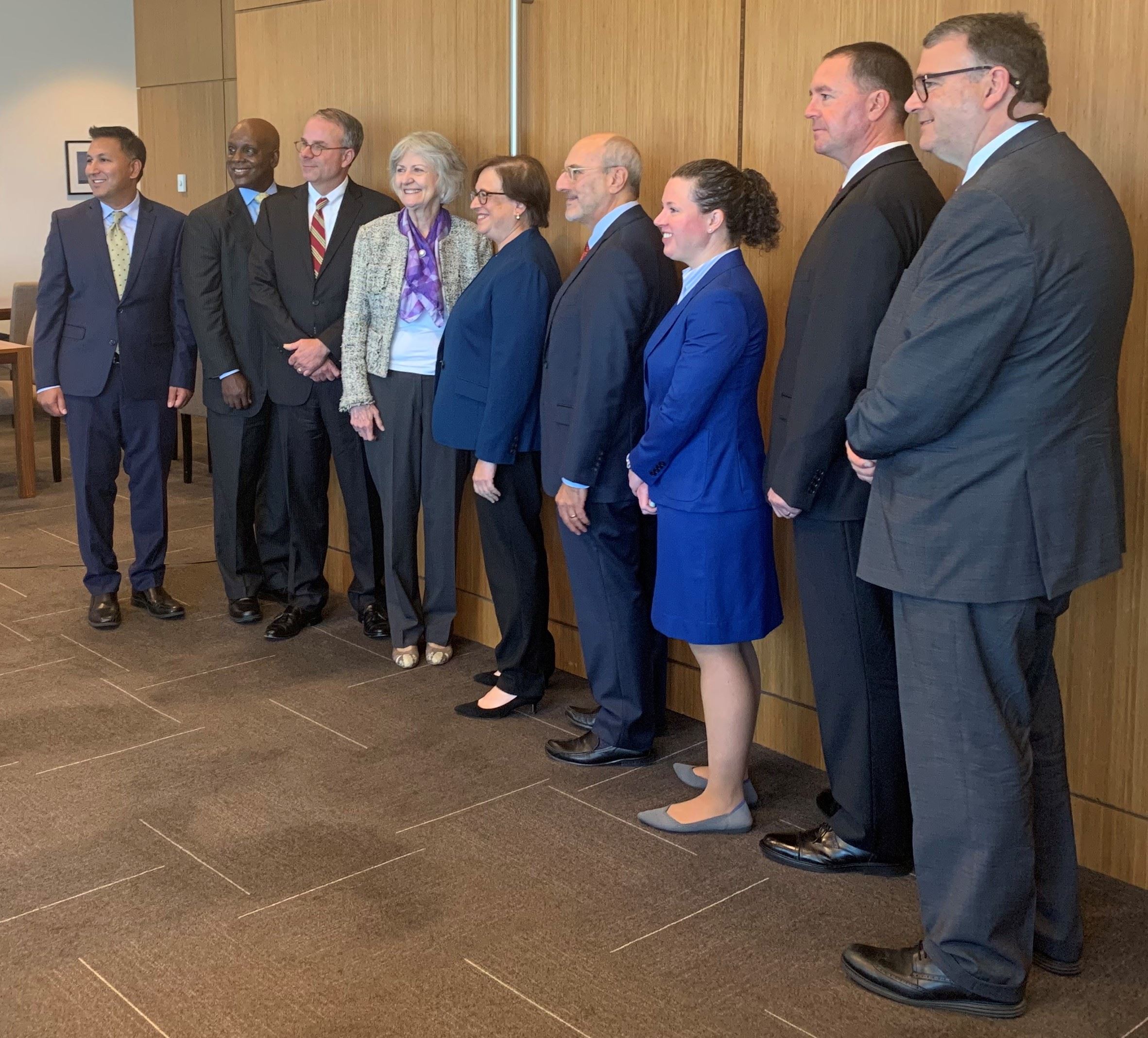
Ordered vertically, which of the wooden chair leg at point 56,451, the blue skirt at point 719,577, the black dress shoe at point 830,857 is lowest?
the black dress shoe at point 830,857

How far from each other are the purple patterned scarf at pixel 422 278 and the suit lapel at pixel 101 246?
4.21 feet

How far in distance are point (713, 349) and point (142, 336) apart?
8.94ft

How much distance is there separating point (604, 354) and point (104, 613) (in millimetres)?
2547

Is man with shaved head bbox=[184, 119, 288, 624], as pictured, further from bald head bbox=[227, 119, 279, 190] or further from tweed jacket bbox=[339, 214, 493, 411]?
tweed jacket bbox=[339, 214, 493, 411]

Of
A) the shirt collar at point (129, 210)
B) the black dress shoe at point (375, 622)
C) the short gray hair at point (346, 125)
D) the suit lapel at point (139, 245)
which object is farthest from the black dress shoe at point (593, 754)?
the shirt collar at point (129, 210)

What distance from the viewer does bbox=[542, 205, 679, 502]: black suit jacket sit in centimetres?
342

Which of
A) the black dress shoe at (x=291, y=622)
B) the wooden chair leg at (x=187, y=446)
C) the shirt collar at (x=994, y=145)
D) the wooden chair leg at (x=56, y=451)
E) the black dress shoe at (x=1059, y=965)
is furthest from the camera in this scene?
the wooden chair leg at (x=56, y=451)

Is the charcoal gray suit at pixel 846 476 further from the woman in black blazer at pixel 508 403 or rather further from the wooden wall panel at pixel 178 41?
the wooden wall panel at pixel 178 41

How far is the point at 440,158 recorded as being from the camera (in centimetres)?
431

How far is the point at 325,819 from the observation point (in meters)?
3.36

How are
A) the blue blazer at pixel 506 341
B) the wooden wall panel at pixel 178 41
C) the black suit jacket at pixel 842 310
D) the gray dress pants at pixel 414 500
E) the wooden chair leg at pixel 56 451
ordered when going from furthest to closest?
1. the wooden wall panel at pixel 178 41
2. the wooden chair leg at pixel 56 451
3. the gray dress pants at pixel 414 500
4. the blue blazer at pixel 506 341
5. the black suit jacket at pixel 842 310

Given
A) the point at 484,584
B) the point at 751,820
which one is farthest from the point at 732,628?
the point at 484,584

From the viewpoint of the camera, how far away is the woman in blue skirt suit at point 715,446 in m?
3.11

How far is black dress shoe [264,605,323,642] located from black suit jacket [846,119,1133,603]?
9.59ft
